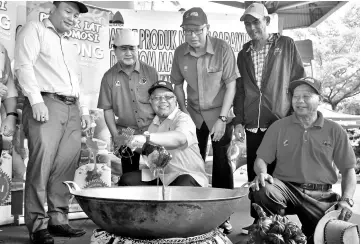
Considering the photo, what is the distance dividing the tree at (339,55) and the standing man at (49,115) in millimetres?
15497

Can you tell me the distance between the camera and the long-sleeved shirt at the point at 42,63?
10.9 feet

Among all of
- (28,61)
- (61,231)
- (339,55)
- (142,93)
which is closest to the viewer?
(28,61)

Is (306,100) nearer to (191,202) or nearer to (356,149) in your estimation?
(191,202)

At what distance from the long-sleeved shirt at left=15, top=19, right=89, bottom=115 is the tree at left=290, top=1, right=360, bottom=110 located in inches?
610

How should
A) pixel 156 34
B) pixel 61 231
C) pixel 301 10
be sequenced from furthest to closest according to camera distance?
pixel 301 10 → pixel 156 34 → pixel 61 231

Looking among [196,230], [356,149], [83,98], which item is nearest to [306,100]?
[196,230]

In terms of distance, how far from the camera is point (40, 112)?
129 inches

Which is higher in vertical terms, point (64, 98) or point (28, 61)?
point (28, 61)

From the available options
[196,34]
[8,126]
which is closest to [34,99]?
[8,126]

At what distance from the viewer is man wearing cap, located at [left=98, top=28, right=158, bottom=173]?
12.8ft

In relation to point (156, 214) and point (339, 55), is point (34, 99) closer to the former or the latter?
point (156, 214)

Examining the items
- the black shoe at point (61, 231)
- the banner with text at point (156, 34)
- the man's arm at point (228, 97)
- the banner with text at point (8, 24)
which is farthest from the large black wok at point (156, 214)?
the banner with text at point (156, 34)

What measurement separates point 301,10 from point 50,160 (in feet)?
28.8

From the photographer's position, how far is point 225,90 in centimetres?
389
